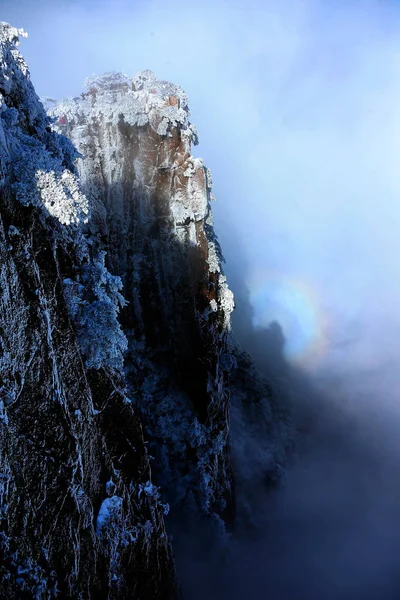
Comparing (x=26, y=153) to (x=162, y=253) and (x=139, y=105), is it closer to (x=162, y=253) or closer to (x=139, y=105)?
(x=162, y=253)

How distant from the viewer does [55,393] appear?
27.4 feet

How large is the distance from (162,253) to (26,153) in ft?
47.4

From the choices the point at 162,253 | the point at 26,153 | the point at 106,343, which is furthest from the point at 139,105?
the point at 106,343

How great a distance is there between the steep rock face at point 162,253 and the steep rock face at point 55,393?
10.4 meters

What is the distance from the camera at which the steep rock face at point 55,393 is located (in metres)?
7.09

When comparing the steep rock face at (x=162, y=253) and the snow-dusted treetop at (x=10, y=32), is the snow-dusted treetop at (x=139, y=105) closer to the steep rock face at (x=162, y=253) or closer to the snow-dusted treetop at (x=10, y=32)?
the steep rock face at (x=162, y=253)

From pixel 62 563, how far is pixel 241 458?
29.2m

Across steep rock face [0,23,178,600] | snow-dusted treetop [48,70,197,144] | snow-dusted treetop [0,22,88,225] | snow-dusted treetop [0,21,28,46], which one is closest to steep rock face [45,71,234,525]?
snow-dusted treetop [48,70,197,144]

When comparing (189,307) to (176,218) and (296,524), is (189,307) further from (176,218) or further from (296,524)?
(296,524)

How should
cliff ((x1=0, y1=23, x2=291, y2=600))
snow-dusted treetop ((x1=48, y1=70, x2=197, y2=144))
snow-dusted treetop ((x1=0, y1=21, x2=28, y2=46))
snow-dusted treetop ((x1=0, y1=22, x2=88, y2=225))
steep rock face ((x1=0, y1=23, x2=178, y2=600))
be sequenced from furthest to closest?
snow-dusted treetop ((x1=48, y1=70, x2=197, y2=144)), snow-dusted treetop ((x1=0, y1=21, x2=28, y2=46)), snow-dusted treetop ((x1=0, y1=22, x2=88, y2=225)), cliff ((x1=0, y1=23, x2=291, y2=600)), steep rock face ((x1=0, y1=23, x2=178, y2=600))

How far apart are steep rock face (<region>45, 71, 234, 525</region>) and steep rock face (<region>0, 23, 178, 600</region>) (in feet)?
34.0

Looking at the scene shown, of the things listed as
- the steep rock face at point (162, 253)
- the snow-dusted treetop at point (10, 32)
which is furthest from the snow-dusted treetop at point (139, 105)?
the snow-dusted treetop at point (10, 32)

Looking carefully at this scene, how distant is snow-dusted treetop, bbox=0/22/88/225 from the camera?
26.2ft

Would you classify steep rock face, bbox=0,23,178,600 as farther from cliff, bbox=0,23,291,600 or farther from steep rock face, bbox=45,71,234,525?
steep rock face, bbox=45,71,234,525
